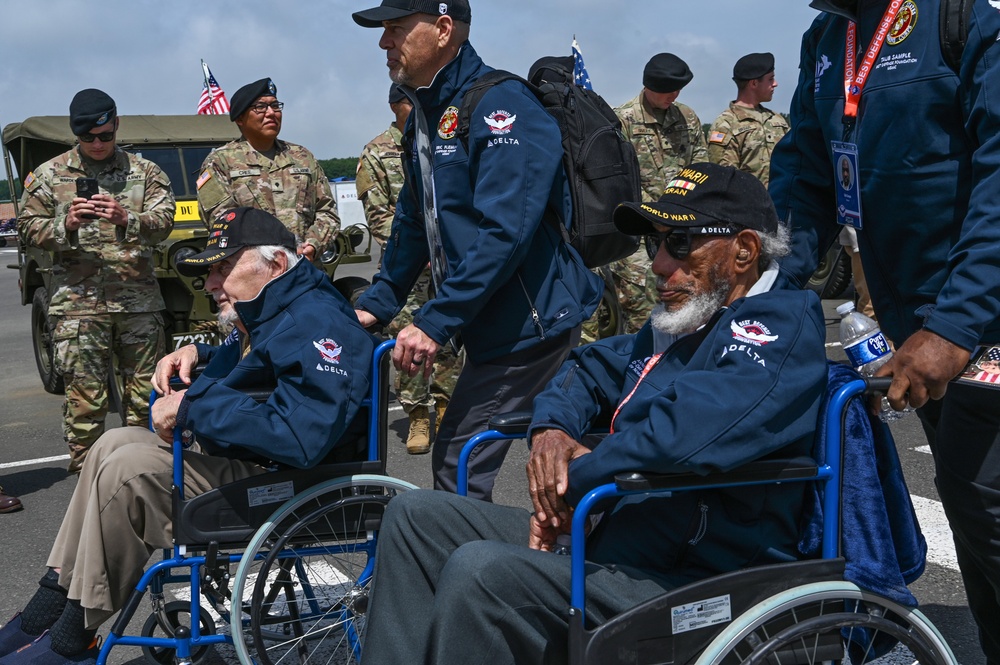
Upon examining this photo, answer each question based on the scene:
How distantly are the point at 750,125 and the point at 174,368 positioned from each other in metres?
7.01

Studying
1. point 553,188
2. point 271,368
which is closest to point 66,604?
point 271,368

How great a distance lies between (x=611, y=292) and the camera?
852cm

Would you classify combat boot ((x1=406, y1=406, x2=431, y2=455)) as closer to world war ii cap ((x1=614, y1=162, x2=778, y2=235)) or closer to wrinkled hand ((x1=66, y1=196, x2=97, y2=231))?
wrinkled hand ((x1=66, y1=196, x2=97, y2=231))

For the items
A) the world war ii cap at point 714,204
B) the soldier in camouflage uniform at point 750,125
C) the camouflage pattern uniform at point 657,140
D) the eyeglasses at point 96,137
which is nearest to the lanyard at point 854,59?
the world war ii cap at point 714,204

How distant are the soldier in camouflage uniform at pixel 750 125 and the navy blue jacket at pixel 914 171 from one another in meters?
6.60

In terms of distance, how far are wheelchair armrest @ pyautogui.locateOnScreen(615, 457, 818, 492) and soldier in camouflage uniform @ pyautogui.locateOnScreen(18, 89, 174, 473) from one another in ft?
15.4

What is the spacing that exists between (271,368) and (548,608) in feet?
4.79

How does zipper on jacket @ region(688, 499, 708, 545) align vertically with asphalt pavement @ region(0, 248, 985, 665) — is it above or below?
above

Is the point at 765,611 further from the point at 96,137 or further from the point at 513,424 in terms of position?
the point at 96,137

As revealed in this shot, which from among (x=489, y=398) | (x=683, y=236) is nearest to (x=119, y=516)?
(x=489, y=398)

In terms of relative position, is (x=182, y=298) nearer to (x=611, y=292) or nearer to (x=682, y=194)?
(x=611, y=292)

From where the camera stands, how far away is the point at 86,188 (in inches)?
250

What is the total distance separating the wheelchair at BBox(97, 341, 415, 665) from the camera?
329 cm

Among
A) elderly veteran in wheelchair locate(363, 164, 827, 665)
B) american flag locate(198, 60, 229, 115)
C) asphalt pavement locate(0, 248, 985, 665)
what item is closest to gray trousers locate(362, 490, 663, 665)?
elderly veteran in wheelchair locate(363, 164, 827, 665)
